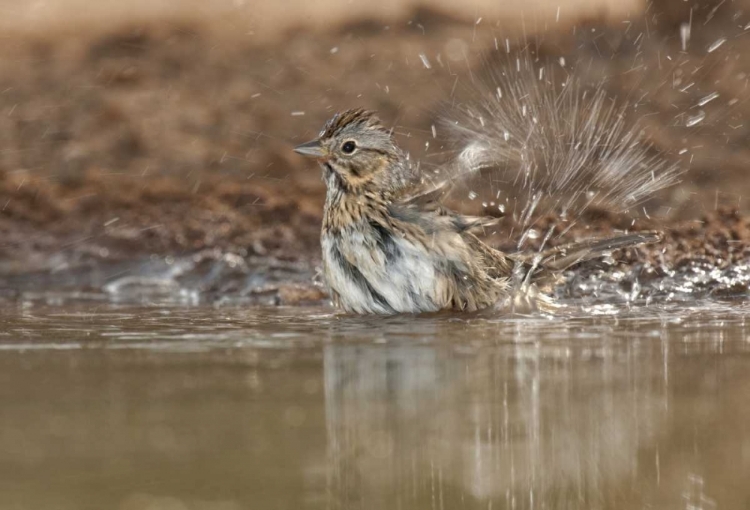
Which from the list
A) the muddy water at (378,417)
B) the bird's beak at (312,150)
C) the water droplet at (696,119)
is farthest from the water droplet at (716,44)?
the muddy water at (378,417)

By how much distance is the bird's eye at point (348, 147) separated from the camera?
602 cm

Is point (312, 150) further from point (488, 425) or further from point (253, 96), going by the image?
point (488, 425)

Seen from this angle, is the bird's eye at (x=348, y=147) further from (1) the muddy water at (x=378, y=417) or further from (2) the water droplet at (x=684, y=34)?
(2) the water droplet at (x=684, y=34)

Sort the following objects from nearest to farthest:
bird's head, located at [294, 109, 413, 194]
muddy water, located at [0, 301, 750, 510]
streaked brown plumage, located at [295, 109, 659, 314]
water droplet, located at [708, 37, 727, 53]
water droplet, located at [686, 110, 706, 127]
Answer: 1. muddy water, located at [0, 301, 750, 510]
2. streaked brown plumage, located at [295, 109, 659, 314]
3. bird's head, located at [294, 109, 413, 194]
4. water droplet, located at [686, 110, 706, 127]
5. water droplet, located at [708, 37, 727, 53]

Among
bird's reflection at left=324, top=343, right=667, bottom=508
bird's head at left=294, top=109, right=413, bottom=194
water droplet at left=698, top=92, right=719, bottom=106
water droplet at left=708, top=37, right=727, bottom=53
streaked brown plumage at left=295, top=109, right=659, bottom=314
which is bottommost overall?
bird's reflection at left=324, top=343, right=667, bottom=508

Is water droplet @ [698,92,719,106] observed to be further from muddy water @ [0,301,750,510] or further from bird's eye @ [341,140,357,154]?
muddy water @ [0,301,750,510]

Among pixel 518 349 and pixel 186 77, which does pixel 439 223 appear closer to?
pixel 518 349

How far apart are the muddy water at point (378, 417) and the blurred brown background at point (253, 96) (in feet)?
8.04

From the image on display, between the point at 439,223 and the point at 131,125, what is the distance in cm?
322

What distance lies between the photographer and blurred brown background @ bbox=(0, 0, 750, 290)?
7.29 metres

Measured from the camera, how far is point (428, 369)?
3.82m

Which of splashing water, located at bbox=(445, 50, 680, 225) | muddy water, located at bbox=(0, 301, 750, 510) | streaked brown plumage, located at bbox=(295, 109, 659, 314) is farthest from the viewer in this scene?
splashing water, located at bbox=(445, 50, 680, 225)

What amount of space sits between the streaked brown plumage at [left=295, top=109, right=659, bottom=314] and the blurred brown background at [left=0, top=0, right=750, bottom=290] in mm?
1120

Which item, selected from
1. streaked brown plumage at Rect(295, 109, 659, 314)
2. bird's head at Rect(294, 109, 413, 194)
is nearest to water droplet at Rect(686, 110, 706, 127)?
streaked brown plumage at Rect(295, 109, 659, 314)
